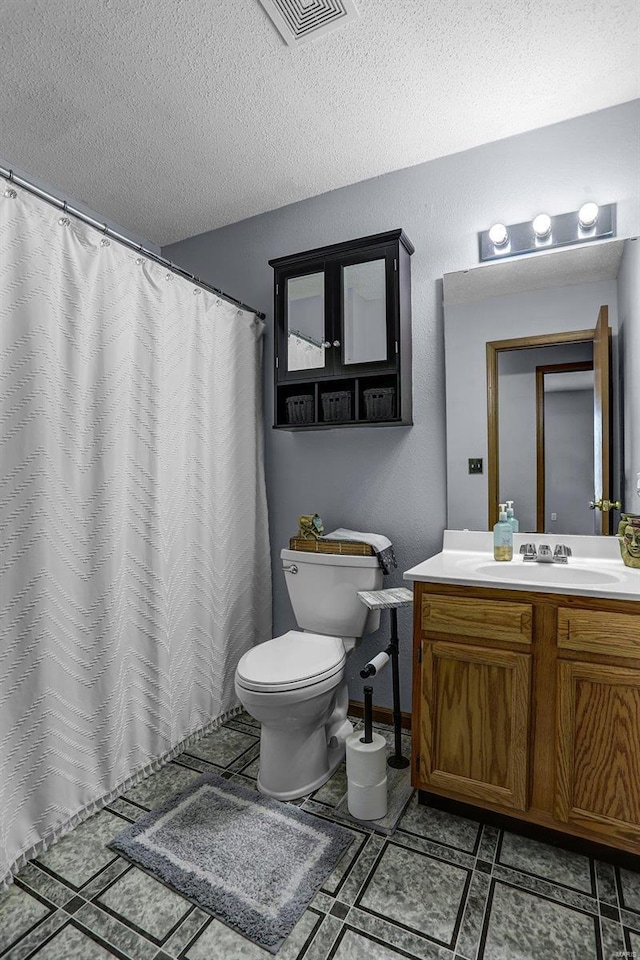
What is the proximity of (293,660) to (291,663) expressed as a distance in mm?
27

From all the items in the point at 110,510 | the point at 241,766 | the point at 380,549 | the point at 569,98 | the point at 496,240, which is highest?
the point at 569,98

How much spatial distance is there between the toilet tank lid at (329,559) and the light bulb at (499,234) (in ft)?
4.57

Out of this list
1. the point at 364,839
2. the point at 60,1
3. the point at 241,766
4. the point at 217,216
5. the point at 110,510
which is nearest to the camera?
the point at 60,1

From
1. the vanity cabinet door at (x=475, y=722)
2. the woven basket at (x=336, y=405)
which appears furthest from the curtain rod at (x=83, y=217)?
the vanity cabinet door at (x=475, y=722)

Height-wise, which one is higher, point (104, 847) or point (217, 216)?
point (217, 216)

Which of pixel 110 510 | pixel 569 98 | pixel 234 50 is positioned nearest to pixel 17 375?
pixel 110 510

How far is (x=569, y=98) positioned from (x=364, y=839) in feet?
8.70

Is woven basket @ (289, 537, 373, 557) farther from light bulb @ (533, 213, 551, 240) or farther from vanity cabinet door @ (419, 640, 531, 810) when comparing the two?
light bulb @ (533, 213, 551, 240)

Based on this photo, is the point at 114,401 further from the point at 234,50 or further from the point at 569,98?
the point at 569,98

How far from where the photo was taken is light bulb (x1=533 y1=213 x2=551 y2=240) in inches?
78.1

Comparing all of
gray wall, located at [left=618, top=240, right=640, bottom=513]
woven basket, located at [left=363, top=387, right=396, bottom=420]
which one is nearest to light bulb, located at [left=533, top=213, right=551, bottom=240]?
gray wall, located at [left=618, top=240, right=640, bottom=513]

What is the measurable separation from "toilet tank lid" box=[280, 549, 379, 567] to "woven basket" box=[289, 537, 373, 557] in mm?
20

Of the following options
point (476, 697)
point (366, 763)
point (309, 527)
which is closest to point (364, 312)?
point (309, 527)

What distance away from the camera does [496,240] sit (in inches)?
81.8
